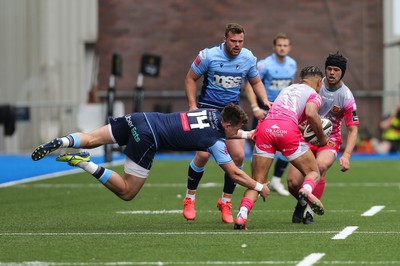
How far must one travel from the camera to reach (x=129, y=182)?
12719mm

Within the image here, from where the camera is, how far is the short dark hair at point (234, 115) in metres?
12.1

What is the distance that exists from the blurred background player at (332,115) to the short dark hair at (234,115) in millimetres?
1585

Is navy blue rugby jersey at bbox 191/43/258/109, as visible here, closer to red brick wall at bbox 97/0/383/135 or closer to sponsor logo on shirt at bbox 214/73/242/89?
sponsor logo on shirt at bbox 214/73/242/89

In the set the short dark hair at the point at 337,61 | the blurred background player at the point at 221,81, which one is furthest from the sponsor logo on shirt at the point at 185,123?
the short dark hair at the point at 337,61

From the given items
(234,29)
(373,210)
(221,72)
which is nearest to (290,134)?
(234,29)

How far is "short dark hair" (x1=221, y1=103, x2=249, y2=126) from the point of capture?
12.1 metres

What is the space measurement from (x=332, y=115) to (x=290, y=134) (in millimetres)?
1290

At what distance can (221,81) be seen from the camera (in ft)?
46.0

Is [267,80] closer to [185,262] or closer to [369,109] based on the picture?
[185,262]

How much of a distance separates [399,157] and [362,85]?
13.2 ft

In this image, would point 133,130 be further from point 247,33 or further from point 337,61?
point 247,33

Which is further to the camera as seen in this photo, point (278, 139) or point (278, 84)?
point (278, 84)

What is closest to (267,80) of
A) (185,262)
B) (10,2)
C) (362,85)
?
(185,262)

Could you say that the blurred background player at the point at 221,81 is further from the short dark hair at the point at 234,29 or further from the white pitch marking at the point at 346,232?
the white pitch marking at the point at 346,232
